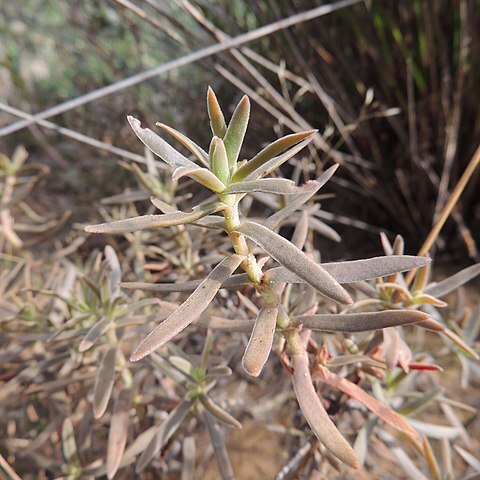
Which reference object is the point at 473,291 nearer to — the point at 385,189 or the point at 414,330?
the point at 414,330

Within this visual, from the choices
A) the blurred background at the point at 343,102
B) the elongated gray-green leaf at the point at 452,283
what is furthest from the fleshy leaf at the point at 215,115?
the blurred background at the point at 343,102

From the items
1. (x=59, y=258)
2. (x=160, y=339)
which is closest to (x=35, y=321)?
(x=59, y=258)

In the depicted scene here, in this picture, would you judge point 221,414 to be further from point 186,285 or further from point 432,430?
point 432,430

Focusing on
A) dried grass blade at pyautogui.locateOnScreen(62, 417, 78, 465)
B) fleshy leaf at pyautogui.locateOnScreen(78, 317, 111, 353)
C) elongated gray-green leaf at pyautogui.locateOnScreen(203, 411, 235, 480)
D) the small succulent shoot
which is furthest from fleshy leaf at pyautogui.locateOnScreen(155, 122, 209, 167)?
dried grass blade at pyautogui.locateOnScreen(62, 417, 78, 465)

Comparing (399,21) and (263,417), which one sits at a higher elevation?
(399,21)

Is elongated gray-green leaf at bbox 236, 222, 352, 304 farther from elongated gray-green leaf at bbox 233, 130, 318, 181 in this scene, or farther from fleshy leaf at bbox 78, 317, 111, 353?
fleshy leaf at bbox 78, 317, 111, 353

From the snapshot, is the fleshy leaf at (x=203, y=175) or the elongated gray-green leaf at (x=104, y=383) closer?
the fleshy leaf at (x=203, y=175)

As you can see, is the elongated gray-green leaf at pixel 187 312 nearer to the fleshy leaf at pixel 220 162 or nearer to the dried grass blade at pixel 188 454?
the fleshy leaf at pixel 220 162

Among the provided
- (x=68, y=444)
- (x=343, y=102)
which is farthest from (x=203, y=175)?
(x=343, y=102)
